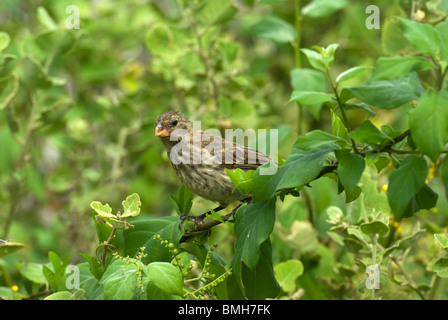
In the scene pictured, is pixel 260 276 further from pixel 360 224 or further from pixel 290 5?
pixel 290 5

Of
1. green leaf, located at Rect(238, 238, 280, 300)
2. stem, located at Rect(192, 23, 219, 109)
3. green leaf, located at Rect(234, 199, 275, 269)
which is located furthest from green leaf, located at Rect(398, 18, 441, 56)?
stem, located at Rect(192, 23, 219, 109)

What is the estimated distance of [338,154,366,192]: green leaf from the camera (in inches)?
50.3

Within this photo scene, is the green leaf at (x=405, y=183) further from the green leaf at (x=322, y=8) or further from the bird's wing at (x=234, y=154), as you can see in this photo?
the green leaf at (x=322, y=8)

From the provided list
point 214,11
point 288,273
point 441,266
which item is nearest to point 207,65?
point 214,11

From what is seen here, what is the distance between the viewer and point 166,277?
4.31 feet

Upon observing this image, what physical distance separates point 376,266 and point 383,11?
1.97 m

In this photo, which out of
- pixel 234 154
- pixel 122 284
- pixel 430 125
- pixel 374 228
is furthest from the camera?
pixel 234 154

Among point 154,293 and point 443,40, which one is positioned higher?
point 443,40

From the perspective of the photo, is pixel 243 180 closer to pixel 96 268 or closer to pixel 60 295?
pixel 96 268

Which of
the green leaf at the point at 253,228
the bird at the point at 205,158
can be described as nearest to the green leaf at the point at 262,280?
the green leaf at the point at 253,228

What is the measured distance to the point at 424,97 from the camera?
1166mm

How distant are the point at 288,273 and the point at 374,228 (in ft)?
1.14

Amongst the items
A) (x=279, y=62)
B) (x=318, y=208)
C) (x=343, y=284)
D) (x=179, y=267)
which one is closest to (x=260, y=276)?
(x=179, y=267)

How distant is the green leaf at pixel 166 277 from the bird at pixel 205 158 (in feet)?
1.98
